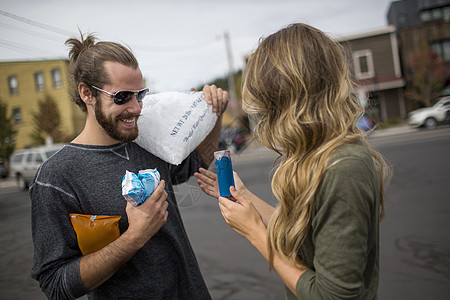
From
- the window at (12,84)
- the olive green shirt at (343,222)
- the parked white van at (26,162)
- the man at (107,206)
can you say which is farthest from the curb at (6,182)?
the olive green shirt at (343,222)

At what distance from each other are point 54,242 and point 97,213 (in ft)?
0.68

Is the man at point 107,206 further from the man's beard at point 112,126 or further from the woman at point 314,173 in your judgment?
the woman at point 314,173

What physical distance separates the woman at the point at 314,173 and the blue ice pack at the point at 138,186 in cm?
38

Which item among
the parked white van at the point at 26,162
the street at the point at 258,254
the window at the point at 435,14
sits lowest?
the street at the point at 258,254

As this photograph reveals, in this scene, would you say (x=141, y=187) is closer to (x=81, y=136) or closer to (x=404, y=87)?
(x=81, y=136)

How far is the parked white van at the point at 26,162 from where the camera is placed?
177 inches

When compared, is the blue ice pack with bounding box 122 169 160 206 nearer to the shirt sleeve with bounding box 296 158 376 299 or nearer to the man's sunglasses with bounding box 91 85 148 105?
the man's sunglasses with bounding box 91 85 148 105

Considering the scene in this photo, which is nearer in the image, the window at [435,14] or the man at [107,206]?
the man at [107,206]

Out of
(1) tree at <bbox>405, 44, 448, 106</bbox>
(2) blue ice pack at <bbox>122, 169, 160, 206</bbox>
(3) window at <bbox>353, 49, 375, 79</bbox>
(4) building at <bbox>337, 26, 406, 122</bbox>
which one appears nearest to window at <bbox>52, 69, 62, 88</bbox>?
(2) blue ice pack at <bbox>122, 169, 160, 206</bbox>

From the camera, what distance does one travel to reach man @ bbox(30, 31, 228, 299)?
4.66ft

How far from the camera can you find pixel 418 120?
1761 centimetres

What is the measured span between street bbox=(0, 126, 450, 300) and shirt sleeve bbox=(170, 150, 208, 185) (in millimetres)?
76

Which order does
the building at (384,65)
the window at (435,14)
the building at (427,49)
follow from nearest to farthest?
the building at (427,49) < the building at (384,65) < the window at (435,14)

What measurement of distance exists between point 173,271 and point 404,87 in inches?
1066
